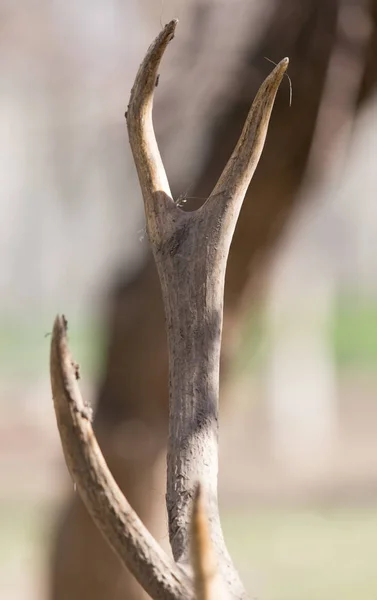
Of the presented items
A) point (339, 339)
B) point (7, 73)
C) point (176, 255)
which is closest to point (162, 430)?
point (176, 255)

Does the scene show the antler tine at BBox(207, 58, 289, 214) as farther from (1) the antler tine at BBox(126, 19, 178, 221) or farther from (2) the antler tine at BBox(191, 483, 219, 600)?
(2) the antler tine at BBox(191, 483, 219, 600)

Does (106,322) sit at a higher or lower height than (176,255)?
higher

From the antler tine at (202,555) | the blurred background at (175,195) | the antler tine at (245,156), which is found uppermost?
the blurred background at (175,195)

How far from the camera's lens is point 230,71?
192 centimetres

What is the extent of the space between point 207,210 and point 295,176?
3.28ft

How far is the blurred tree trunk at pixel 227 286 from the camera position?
5.72ft

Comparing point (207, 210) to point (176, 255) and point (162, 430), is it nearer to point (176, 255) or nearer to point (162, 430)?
point (176, 255)

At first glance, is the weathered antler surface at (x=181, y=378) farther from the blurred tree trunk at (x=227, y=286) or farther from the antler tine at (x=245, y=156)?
the blurred tree trunk at (x=227, y=286)

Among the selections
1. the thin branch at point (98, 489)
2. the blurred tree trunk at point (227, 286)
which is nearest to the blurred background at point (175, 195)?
the blurred tree trunk at point (227, 286)

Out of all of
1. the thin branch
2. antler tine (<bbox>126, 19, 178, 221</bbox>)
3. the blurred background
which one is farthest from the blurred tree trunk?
the thin branch

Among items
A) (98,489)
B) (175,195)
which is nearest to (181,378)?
(98,489)

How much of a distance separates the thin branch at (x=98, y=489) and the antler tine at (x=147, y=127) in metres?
0.27

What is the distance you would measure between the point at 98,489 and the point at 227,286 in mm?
1308

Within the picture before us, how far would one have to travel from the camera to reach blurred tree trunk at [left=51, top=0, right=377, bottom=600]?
1.74 metres
